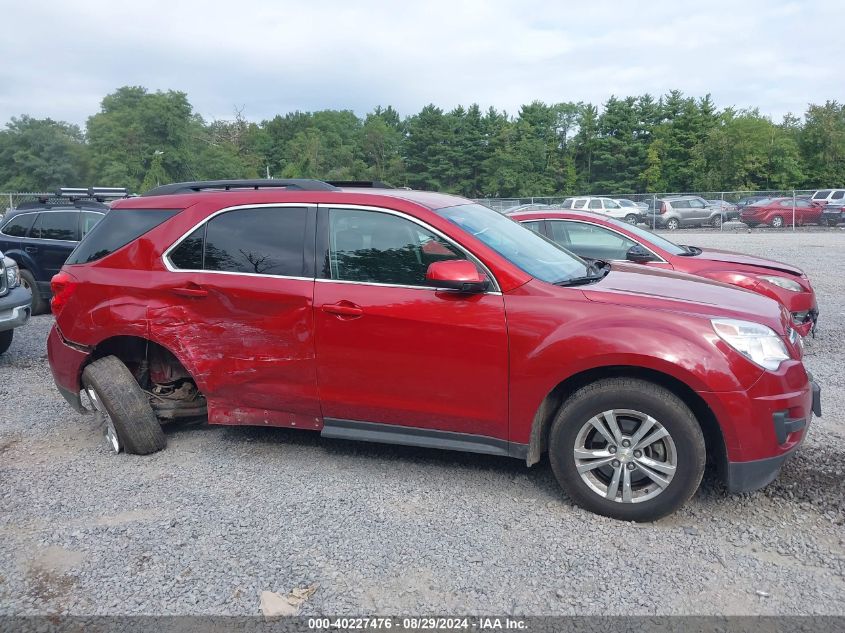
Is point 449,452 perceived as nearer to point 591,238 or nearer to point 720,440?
point 720,440

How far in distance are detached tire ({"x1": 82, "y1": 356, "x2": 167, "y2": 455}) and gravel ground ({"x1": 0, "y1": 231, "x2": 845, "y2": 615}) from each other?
14cm

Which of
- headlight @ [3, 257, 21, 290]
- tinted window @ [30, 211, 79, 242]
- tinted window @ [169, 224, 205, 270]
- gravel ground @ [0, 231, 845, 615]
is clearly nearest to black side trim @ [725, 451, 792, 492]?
gravel ground @ [0, 231, 845, 615]

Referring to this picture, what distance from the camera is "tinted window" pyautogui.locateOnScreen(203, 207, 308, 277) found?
424cm

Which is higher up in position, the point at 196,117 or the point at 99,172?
the point at 196,117

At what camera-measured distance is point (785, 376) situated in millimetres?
3441


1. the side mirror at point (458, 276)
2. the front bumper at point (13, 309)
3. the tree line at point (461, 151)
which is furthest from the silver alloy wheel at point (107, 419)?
→ the tree line at point (461, 151)

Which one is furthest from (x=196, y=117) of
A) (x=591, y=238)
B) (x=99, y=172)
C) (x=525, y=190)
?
(x=591, y=238)

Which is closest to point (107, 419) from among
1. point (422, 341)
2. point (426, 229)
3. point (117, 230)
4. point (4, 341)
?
point (117, 230)

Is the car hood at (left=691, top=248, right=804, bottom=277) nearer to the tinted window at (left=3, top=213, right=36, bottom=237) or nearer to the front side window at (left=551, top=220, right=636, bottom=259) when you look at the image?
the front side window at (left=551, top=220, right=636, bottom=259)

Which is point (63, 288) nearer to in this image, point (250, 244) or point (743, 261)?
point (250, 244)

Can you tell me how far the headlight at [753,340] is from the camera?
3.43 meters

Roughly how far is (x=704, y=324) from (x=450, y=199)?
1.94m

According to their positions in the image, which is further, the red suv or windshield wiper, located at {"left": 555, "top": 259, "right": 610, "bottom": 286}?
windshield wiper, located at {"left": 555, "top": 259, "right": 610, "bottom": 286}

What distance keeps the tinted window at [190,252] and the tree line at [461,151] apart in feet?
198
